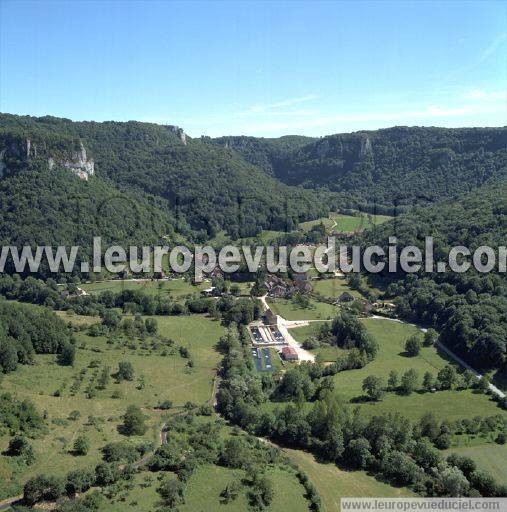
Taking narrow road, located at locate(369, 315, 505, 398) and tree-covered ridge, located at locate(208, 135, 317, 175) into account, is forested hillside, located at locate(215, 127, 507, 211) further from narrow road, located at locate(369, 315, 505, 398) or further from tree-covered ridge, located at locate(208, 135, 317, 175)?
narrow road, located at locate(369, 315, 505, 398)

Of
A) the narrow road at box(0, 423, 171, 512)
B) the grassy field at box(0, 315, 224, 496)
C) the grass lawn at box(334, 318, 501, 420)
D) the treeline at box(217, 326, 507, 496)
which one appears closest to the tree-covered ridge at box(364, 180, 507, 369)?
the grass lawn at box(334, 318, 501, 420)

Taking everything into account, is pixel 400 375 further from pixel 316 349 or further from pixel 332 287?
pixel 332 287

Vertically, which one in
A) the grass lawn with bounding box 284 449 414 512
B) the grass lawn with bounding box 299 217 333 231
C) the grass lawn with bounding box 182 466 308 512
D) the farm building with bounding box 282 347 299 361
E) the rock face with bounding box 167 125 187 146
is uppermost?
the rock face with bounding box 167 125 187 146

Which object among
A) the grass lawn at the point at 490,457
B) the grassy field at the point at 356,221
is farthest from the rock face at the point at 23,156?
the grass lawn at the point at 490,457

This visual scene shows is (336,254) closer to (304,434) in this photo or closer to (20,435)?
(304,434)

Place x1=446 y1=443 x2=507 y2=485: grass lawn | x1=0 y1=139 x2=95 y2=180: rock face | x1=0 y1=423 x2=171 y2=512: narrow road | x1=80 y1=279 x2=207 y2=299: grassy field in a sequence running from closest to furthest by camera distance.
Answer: x1=0 y1=423 x2=171 y2=512: narrow road < x1=446 y1=443 x2=507 y2=485: grass lawn < x1=80 y1=279 x2=207 y2=299: grassy field < x1=0 y1=139 x2=95 y2=180: rock face

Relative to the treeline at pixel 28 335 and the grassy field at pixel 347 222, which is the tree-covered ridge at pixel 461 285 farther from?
the treeline at pixel 28 335

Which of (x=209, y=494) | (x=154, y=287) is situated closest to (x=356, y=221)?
(x=154, y=287)
